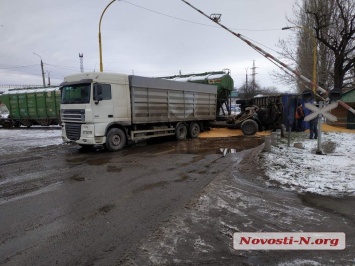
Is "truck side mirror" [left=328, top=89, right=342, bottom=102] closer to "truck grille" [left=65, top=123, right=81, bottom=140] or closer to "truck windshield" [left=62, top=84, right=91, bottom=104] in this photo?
"truck windshield" [left=62, top=84, right=91, bottom=104]

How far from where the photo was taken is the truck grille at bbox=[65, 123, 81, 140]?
11406mm

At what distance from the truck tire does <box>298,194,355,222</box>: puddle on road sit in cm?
800

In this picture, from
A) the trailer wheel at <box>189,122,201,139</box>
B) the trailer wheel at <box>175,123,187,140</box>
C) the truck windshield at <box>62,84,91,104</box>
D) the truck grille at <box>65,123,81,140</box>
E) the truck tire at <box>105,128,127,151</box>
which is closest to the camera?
the truck windshield at <box>62,84,91,104</box>

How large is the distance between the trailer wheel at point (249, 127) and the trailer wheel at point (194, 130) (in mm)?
2656

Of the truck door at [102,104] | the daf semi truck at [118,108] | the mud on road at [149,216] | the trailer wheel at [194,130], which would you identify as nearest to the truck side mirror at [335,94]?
the mud on road at [149,216]

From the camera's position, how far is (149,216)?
4723 millimetres

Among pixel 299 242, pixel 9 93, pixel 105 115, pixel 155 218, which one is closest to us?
pixel 299 242

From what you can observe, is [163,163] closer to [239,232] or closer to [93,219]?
[93,219]

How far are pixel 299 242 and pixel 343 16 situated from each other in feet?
59.9

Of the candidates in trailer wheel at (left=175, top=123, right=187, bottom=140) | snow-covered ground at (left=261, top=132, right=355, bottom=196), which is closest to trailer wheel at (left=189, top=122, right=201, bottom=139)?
trailer wheel at (left=175, top=123, right=187, bottom=140)

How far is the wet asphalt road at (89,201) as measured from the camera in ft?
12.0

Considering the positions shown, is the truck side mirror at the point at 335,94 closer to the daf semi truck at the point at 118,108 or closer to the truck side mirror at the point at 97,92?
the daf semi truck at the point at 118,108

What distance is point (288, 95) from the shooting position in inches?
676

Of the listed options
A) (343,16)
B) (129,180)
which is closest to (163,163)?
(129,180)
